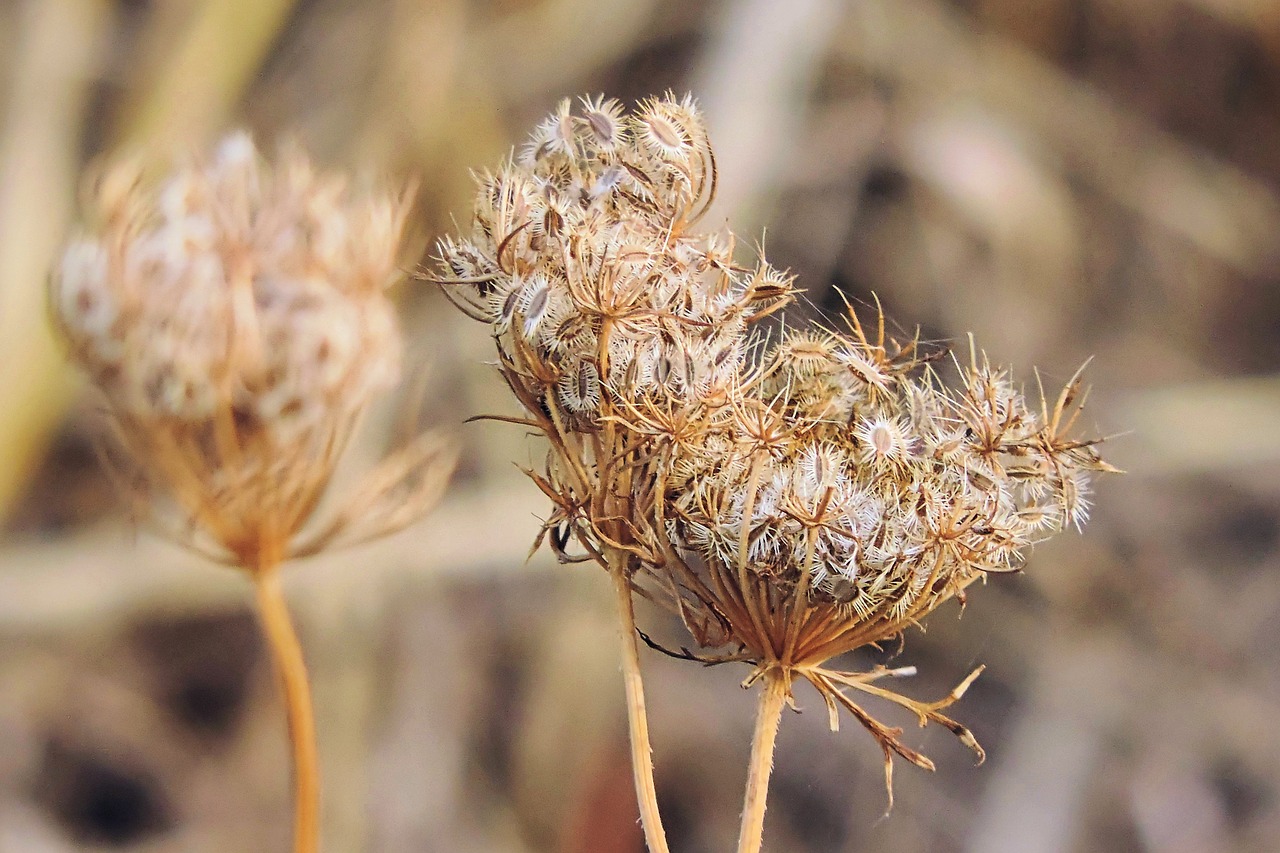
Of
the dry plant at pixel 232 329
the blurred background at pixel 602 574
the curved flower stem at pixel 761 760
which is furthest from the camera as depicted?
the blurred background at pixel 602 574

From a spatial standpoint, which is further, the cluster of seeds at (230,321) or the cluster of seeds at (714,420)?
the cluster of seeds at (230,321)

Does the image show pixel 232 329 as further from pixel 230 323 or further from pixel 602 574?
pixel 602 574

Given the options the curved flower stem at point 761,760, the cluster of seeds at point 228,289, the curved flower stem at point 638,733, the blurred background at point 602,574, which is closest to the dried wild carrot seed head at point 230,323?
the cluster of seeds at point 228,289

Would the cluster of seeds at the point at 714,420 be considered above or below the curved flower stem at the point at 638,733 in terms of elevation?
above

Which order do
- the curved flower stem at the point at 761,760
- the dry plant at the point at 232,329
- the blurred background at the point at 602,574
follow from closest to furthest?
1. the curved flower stem at the point at 761,760
2. the dry plant at the point at 232,329
3. the blurred background at the point at 602,574

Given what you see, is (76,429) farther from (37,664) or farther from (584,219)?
(584,219)

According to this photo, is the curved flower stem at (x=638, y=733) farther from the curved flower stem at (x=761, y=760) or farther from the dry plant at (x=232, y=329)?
the dry plant at (x=232, y=329)

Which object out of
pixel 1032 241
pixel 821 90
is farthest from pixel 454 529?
pixel 1032 241

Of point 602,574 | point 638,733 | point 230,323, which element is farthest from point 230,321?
point 602,574
